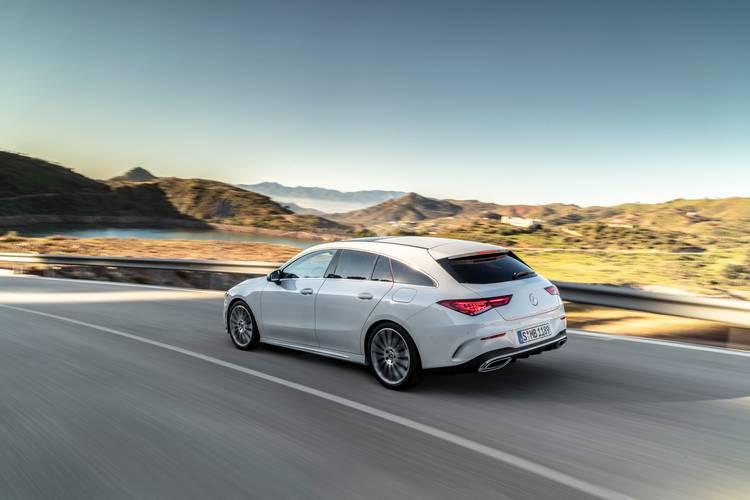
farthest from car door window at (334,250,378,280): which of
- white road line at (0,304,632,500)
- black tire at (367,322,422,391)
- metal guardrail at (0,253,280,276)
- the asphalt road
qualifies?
metal guardrail at (0,253,280,276)

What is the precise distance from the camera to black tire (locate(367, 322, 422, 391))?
528 cm

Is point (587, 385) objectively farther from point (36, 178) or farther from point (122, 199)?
point (36, 178)

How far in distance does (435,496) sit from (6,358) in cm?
618

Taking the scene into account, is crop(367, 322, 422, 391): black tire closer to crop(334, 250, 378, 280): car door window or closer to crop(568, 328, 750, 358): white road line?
crop(334, 250, 378, 280): car door window

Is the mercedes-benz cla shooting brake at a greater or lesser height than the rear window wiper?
lesser

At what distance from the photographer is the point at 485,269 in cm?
539

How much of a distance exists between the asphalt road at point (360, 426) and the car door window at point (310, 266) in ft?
3.37

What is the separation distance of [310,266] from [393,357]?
171cm

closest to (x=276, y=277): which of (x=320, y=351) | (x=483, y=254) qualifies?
(x=320, y=351)

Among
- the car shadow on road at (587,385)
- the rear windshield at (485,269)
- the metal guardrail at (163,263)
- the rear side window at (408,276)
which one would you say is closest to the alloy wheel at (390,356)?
the car shadow on road at (587,385)

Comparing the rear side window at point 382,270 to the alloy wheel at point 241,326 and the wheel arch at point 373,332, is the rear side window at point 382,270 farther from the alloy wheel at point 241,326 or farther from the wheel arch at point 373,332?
the alloy wheel at point 241,326

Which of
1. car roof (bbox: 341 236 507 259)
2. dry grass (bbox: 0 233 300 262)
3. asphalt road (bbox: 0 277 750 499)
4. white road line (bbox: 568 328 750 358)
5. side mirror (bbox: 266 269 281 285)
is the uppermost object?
car roof (bbox: 341 236 507 259)

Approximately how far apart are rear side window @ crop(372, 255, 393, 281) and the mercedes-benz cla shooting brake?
0.04ft

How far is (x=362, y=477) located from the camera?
3.61 m
